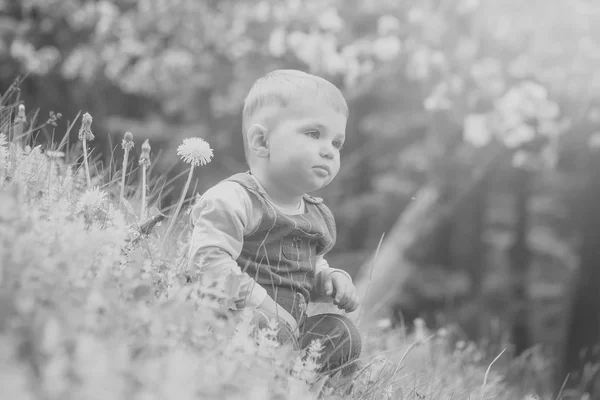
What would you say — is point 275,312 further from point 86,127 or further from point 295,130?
point 86,127

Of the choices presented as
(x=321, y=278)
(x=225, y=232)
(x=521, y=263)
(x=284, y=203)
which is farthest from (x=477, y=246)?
(x=225, y=232)

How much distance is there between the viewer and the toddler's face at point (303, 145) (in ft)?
8.30

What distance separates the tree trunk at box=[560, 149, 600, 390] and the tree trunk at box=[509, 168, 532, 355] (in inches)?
31.7

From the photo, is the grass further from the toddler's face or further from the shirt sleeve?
the toddler's face

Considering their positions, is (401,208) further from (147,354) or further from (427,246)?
(147,354)

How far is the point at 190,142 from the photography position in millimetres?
2582

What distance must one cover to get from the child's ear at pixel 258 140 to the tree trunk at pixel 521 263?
7.81m

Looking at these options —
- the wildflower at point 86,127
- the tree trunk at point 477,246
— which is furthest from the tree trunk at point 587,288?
the wildflower at point 86,127

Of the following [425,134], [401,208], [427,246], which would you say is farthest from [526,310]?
[425,134]

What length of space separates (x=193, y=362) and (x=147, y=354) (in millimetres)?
110

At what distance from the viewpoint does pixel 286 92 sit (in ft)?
8.40

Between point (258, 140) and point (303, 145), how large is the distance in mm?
182

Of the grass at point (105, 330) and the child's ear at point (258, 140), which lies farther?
the child's ear at point (258, 140)

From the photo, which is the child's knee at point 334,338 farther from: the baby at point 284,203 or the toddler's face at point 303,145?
the toddler's face at point 303,145
